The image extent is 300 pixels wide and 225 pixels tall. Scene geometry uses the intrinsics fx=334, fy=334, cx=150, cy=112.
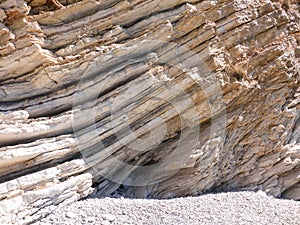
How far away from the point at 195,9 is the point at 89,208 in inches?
226

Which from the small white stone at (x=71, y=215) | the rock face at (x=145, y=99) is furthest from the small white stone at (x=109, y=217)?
the rock face at (x=145, y=99)

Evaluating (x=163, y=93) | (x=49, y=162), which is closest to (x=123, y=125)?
(x=163, y=93)

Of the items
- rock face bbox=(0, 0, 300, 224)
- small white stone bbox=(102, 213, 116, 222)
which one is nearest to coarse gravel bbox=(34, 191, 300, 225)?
small white stone bbox=(102, 213, 116, 222)

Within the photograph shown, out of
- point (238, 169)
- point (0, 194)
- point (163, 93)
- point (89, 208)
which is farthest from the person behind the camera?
point (238, 169)

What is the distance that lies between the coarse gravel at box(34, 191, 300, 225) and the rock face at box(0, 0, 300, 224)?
42cm

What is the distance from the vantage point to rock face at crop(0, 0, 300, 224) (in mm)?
7211

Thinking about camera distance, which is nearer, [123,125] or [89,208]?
[89,208]

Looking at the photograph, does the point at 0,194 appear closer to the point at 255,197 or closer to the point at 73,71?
the point at 73,71

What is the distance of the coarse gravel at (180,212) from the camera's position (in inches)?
269

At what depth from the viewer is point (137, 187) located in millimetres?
8656

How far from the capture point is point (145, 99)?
8312 mm

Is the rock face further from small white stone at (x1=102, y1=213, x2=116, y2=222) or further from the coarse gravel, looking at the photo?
small white stone at (x1=102, y1=213, x2=116, y2=222)

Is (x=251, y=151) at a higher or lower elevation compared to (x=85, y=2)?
lower

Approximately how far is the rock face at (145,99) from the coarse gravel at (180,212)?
0.42 meters
